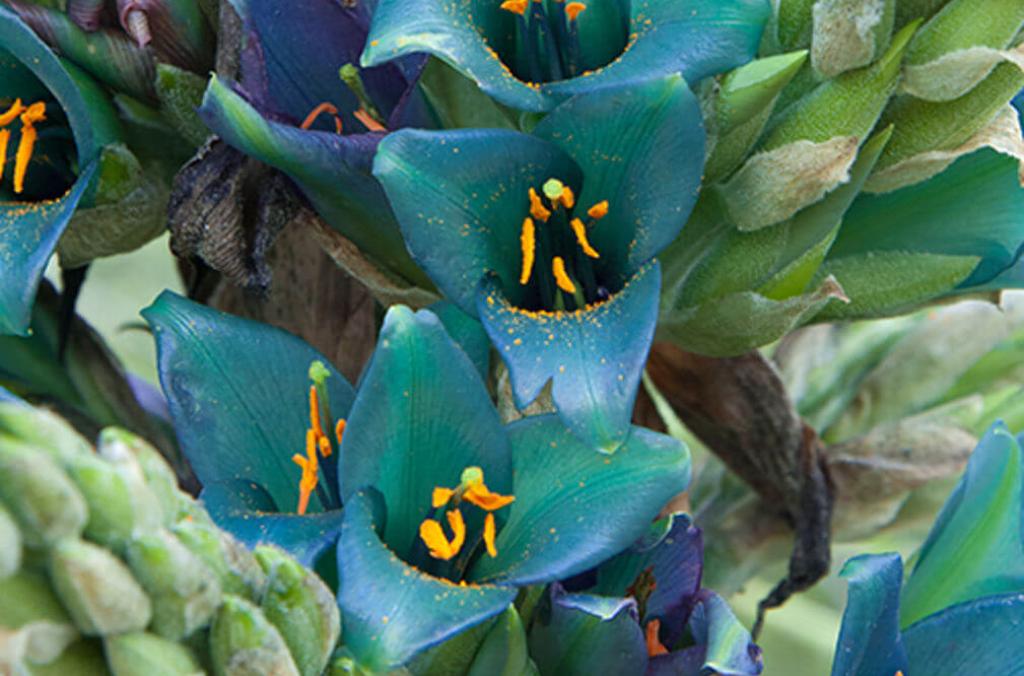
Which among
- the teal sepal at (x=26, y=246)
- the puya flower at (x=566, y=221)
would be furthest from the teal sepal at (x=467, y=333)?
the teal sepal at (x=26, y=246)

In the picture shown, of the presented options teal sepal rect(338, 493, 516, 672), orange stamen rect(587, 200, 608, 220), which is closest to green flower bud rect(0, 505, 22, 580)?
teal sepal rect(338, 493, 516, 672)

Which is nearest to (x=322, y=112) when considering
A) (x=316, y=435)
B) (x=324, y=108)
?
(x=324, y=108)

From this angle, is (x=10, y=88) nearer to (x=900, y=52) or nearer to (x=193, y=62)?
(x=193, y=62)

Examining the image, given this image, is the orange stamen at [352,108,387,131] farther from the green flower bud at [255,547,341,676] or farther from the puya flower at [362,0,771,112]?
the green flower bud at [255,547,341,676]

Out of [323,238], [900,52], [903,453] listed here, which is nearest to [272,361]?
[323,238]

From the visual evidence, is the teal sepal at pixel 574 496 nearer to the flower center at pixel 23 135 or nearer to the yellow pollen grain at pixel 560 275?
the yellow pollen grain at pixel 560 275

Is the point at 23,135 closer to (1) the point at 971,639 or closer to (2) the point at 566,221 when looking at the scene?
(2) the point at 566,221
